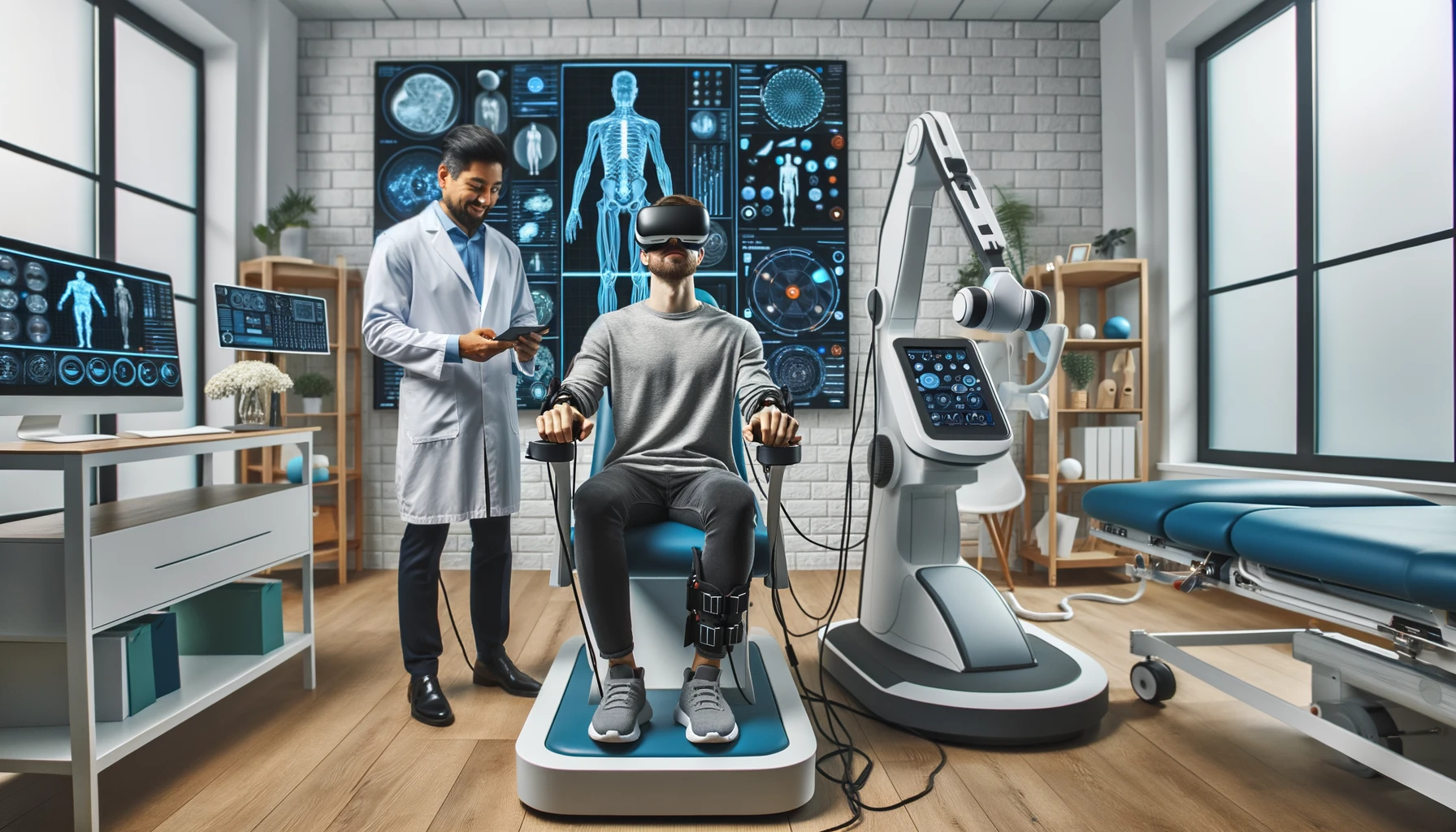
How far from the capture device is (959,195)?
5.79 feet

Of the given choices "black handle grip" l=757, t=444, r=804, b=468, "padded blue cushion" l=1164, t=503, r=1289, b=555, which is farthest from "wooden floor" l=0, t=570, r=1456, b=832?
"black handle grip" l=757, t=444, r=804, b=468

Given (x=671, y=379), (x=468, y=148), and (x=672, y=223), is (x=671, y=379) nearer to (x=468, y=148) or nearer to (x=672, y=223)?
(x=672, y=223)

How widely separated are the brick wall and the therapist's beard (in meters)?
1.69

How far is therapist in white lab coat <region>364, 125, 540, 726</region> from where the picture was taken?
183 cm

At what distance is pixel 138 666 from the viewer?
4.85 ft

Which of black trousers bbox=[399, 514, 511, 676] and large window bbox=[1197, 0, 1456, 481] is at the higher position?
large window bbox=[1197, 0, 1456, 481]

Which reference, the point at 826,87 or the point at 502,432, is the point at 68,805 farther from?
the point at 826,87

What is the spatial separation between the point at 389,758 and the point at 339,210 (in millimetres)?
2763

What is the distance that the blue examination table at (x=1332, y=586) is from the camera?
1152mm

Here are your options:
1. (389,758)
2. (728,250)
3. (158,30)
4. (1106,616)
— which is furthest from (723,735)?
(158,30)

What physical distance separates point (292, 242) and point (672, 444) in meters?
2.44

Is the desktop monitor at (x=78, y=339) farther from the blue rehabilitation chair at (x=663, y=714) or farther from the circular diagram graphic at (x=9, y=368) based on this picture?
the blue rehabilitation chair at (x=663, y=714)

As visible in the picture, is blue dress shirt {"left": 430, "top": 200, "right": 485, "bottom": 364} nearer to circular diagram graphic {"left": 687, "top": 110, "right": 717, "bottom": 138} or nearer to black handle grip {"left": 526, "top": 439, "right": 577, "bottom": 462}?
black handle grip {"left": 526, "top": 439, "right": 577, "bottom": 462}

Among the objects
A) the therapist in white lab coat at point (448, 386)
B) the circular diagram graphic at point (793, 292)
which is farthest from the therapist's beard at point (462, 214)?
the circular diagram graphic at point (793, 292)
